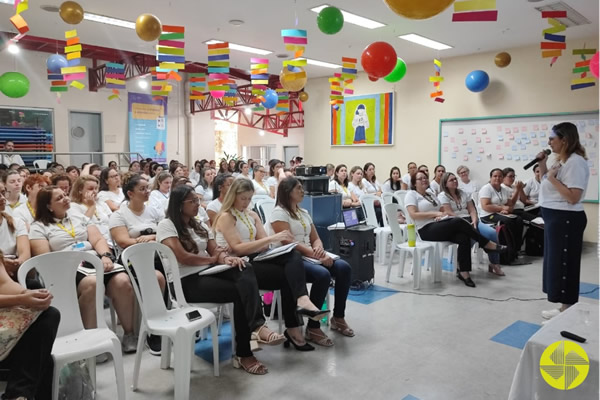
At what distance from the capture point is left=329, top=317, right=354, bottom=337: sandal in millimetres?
3252

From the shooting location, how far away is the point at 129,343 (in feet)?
9.75

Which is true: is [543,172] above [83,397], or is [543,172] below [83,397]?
above

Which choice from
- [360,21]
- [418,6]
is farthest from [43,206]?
[360,21]

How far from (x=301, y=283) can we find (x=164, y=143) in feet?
32.1

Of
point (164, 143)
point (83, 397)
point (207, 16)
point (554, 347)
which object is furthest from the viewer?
point (164, 143)

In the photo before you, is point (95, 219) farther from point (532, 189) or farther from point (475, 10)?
point (532, 189)

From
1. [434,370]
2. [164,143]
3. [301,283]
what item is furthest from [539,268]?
[164,143]

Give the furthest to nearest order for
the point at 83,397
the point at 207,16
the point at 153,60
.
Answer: the point at 153,60 < the point at 207,16 < the point at 83,397

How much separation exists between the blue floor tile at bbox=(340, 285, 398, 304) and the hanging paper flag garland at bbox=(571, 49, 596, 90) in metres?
4.15

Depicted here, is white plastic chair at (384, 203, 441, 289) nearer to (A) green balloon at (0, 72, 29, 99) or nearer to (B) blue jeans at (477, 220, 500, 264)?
(B) blue jeans at (477, 220, 500, 264)

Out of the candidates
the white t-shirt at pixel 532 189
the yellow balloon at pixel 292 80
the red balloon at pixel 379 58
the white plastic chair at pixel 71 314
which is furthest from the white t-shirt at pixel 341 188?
the white plastic chair at pixel 71 314

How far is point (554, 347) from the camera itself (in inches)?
60.8

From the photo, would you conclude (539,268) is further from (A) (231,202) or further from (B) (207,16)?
(B) (207,16)

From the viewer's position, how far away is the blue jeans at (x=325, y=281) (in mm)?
3164
